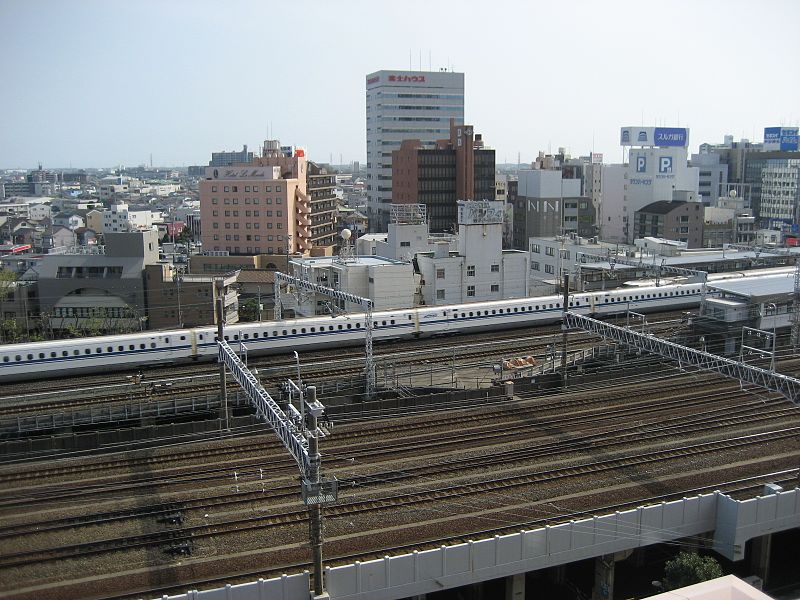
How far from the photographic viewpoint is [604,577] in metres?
15.1

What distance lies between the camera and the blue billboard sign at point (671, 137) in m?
67.4

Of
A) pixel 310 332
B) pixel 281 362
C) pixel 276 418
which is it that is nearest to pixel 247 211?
pixel 310 332

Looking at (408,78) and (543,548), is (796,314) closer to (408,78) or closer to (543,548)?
(543,548)

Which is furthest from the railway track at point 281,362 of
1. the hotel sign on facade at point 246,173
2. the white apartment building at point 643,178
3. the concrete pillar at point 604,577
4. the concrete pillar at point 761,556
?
the hotel sign on facade at point 246,173

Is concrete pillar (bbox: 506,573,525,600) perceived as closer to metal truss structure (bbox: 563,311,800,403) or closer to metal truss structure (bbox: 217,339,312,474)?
metal truss structure (bbox: 217,339,312,474)

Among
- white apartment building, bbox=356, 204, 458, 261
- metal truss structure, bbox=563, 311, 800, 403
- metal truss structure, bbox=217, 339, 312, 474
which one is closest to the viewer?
metal truss structure, bbox=217, 339, 312, 474

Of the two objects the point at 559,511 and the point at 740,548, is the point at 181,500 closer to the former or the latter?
the point at 559,511

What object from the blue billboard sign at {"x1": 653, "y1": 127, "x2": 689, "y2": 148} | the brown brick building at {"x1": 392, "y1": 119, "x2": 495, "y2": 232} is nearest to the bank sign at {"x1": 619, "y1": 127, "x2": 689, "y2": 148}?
the blue billboard sign at {"x1": 653, "y1": 127, "x2": 689, "y2": 148}

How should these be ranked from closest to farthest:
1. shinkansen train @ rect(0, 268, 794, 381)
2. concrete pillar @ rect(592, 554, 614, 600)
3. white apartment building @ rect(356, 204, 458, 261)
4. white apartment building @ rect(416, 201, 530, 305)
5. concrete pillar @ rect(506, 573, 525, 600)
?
1. concrete pillar @ rect(506, 573, 525, 600)
2. concrete pillar @ rect(592, 554, 614, 600)
3. shinkansen train @ rect(0, 268, 794, 381)
4. white apartment building @ rect(416, 201, 530, 305)
5. white apartment building @ rect(356, 204, 458, 261)

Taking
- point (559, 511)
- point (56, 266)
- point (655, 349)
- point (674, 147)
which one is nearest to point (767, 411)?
point (655, 349)

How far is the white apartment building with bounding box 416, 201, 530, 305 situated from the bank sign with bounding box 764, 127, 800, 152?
233ft

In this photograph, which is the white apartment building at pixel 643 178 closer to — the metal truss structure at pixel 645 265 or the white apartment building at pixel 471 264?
the metal truss structure at pixel 645 265

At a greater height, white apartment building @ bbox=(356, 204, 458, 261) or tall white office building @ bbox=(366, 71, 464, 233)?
tall white office building @ bbox=(366, 71, 464, 233)

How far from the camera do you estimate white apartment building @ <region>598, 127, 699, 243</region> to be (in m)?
64.9
